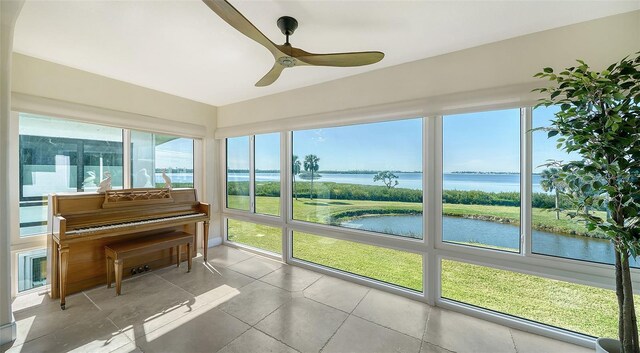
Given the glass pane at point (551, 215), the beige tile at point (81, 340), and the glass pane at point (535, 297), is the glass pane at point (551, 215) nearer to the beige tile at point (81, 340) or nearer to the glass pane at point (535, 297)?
the glass pane at point (535, 297)

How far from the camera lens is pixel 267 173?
12.6 feet

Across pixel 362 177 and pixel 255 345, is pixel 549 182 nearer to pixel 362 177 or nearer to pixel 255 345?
pixel 362 177

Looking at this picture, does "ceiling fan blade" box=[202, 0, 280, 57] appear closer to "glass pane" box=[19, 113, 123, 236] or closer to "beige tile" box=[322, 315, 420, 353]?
"beige tile" box=[322, 315, 420, 353]

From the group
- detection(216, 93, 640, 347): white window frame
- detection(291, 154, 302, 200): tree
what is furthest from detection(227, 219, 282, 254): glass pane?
detection(291, 154, 302, 200): tree

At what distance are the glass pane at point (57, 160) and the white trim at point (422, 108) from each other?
2103 millimetres

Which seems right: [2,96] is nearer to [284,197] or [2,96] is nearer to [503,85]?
[284,197]

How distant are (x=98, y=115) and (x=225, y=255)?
253 centimetres

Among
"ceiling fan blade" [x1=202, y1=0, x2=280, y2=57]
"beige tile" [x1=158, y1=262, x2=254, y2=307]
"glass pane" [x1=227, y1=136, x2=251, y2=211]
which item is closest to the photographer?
"ceiling fan blade" [x1=202, y1=0, x2=280, y2=57]

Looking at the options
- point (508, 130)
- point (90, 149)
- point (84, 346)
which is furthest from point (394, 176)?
point (90, 149)

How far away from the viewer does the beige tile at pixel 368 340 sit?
1.81m

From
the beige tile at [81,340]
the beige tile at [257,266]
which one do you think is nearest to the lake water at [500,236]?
the beige tile at [257,266]

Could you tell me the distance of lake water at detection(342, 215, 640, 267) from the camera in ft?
6.13

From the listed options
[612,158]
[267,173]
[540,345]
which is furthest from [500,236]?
[267,173]

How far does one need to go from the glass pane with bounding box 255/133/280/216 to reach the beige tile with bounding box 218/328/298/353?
1874 mm
